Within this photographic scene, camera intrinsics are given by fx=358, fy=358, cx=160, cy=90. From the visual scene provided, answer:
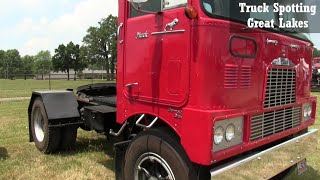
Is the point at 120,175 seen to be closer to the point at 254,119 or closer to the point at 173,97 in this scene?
the point at 173,97

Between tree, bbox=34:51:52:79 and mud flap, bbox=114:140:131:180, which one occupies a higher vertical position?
tree, bbox=34:51:52:79

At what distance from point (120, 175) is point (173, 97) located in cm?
128

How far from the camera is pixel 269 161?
3.67 m

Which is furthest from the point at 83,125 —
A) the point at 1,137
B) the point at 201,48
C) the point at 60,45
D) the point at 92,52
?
the point at 60,45

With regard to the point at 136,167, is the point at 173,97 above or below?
above

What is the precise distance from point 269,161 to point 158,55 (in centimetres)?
157

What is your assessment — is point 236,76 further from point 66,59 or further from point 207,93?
point 66,59

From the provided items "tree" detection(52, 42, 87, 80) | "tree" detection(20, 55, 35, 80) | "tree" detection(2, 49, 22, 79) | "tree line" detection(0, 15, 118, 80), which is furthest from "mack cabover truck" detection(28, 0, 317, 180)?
"tree" detection(20, 55, 35, 80)

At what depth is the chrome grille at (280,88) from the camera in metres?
3.82

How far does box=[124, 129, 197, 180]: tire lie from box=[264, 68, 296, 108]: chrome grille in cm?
112

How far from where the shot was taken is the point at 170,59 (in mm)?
3504

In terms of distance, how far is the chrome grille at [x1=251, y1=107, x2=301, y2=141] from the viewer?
361 centimetres

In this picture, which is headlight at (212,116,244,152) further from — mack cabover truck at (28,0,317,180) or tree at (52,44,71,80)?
tree at (52,44,71,80)

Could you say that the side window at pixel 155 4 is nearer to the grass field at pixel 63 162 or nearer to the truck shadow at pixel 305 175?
the grass field at pixel 63 162
